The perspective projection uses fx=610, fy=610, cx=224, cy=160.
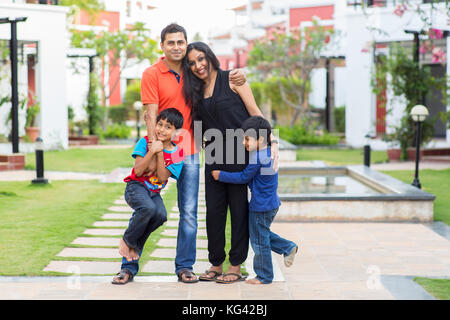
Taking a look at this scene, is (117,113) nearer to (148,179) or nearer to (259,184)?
(148,179)

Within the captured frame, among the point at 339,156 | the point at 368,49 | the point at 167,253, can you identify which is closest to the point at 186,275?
the point at 167,253

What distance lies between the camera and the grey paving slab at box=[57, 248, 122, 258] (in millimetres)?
5219

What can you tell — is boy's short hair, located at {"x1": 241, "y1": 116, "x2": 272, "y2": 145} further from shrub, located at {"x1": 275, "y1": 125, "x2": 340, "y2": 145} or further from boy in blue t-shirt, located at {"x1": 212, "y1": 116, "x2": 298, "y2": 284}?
shrub, located at {"x1": 275, "y1": 125, "x2": 340, "y2": 145}

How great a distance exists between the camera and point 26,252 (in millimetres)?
5262

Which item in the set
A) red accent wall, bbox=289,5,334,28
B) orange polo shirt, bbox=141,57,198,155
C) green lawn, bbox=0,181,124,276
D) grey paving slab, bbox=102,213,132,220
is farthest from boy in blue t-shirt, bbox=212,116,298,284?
red accent wall, bbox=289,5,334,28

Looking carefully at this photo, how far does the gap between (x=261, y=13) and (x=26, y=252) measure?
4385 cm

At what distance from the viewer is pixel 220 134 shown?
4.30 metres

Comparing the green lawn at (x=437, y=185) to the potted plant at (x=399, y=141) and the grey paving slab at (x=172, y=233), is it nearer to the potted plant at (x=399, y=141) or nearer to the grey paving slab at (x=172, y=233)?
the potted plant at (x=399, y=141)

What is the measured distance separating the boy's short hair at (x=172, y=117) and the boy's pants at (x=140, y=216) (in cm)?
52

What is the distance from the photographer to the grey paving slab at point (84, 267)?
4.71 meters

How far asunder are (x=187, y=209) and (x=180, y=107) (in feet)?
2.38

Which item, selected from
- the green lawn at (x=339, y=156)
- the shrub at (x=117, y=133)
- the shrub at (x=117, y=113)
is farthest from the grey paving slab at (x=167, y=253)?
the shrub at (x=117, y=113)
